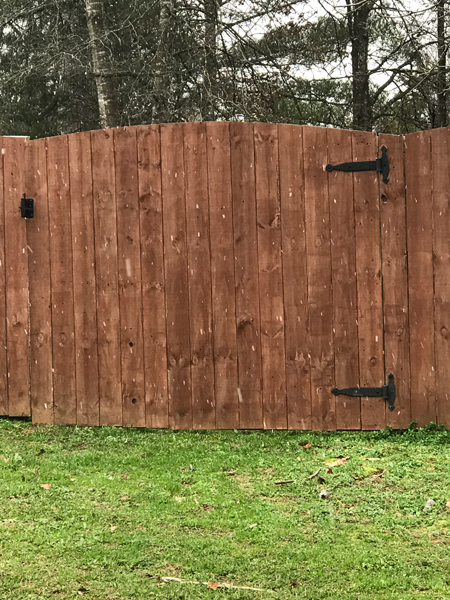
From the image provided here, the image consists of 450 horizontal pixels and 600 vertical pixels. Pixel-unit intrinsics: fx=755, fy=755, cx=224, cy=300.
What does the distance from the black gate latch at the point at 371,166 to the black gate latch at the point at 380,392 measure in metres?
1.35

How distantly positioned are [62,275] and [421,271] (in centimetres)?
248

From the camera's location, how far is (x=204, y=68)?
27.8 feet

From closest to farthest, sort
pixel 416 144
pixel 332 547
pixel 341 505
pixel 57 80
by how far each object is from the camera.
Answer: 1. pixel 332 547
2. pixel 341 505
3. pixel 416 144
4. pixel 57 80

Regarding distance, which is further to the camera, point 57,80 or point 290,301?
point 57,80

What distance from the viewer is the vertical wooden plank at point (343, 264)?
5.02 metres

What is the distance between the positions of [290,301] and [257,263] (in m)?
0.34

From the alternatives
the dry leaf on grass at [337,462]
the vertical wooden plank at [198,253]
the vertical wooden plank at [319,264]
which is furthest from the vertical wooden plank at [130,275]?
the dry leaf on grass at [337,462]

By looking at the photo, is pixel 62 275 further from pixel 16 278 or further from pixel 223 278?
pixel 223 278

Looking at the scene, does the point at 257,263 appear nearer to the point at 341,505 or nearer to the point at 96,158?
the point at 96,158

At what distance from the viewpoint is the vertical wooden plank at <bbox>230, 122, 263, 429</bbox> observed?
5117 millimetres

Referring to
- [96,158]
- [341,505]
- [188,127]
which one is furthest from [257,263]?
[341,505]

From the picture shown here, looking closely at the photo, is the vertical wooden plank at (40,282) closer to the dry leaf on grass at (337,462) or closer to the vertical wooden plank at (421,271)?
the dry leaf on grass at (337,462)

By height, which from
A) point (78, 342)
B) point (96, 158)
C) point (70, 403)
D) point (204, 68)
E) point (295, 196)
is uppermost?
point (204, 68)

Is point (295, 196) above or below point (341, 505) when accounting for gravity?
above
